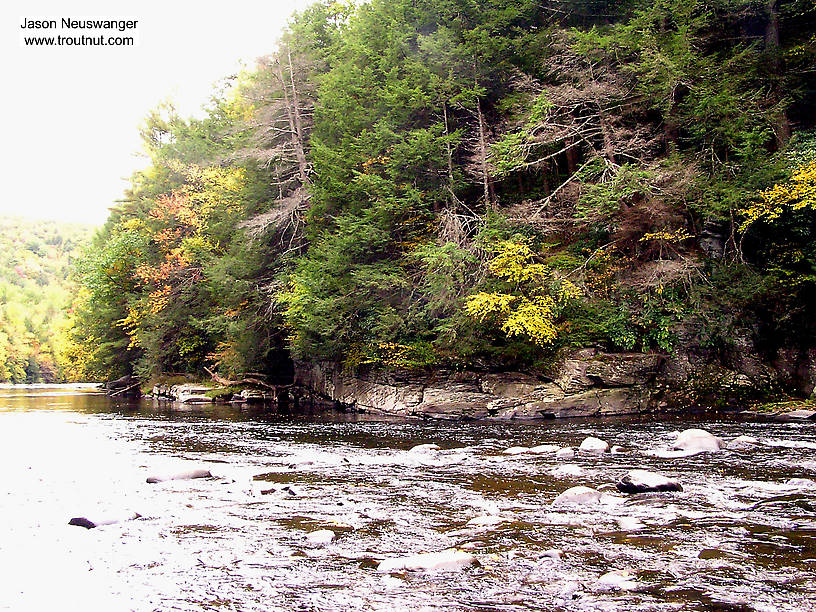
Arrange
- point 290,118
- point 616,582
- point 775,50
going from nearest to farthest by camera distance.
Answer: point 616,582, point 775,50, point 290,118

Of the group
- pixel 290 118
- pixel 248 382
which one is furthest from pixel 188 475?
pixel 290 118

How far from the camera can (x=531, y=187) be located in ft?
82.6

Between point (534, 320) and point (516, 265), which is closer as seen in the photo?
point (534, 320)

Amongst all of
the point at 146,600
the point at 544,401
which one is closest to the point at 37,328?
the point at 544,401

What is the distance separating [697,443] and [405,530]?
6.99 m

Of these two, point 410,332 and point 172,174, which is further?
point 172,174

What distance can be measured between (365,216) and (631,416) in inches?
464

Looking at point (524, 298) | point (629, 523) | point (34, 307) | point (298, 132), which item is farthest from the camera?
point (34, 307)

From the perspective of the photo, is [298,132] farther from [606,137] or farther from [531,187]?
[606,137]

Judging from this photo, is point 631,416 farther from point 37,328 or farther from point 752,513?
point 37,328

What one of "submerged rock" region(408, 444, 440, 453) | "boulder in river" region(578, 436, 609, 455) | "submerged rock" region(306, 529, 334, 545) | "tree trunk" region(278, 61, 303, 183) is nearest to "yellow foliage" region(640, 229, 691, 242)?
"boulder in river" region(578, 436, 609, 455)

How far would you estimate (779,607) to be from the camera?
4.62 meters

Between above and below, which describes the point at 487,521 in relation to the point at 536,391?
below

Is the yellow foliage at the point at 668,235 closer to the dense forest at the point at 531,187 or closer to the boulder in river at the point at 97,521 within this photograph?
the dense forest at the point at 531,187
